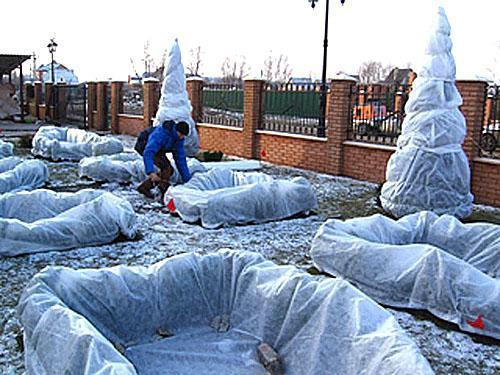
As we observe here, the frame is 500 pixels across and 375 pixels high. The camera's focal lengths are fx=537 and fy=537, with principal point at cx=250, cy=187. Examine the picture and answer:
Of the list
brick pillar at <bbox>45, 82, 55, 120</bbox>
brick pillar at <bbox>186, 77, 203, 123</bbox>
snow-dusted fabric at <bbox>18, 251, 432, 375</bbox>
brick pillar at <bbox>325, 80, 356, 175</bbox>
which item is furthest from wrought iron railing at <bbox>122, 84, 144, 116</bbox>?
snow-dusted fabric at <bbox>18, 251, 432, 375</bbox>

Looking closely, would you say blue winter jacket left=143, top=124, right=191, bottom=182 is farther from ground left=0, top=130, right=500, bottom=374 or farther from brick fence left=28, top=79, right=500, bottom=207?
brick fence left=28, top=79, right=500, bottom=207

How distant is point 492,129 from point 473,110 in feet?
3.81

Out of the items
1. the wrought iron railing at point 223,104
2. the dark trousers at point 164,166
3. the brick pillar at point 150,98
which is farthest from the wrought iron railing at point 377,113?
the brick pillar at point 150,98

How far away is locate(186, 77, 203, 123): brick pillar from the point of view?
1595 centimetres

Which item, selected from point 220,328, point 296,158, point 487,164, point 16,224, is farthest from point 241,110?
point 220,328

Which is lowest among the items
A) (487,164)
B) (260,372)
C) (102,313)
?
(260,372)

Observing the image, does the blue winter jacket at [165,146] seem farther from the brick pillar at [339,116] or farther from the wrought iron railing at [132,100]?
the wrought iron railing at [132,100]

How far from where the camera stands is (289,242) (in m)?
6.32

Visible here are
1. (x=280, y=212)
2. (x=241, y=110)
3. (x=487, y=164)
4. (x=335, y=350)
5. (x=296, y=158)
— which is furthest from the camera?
(x=241, y=110)

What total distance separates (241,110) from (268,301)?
1150 cm

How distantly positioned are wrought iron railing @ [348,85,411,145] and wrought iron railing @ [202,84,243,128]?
409cm

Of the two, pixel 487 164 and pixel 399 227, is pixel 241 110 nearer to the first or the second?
pixel 487 164

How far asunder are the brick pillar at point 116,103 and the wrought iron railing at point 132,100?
229 mm

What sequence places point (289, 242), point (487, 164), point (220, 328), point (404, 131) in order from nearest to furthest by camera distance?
point (220, 328)
point (289, 242)
point (404, 131)
point (487, 164)
